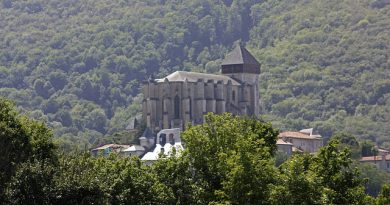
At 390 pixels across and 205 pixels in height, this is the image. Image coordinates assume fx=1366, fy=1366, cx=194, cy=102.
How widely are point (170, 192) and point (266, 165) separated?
14.8 feet

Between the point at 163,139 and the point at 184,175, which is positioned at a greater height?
the point at 184,175

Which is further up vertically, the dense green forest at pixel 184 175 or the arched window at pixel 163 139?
the dense green forest at pixel 184 175

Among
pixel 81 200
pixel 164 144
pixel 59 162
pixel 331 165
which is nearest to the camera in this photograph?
pixel 81 200

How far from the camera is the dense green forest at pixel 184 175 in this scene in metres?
55.6

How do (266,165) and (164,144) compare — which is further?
(164,144)

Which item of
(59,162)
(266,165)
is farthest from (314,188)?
(59,162)

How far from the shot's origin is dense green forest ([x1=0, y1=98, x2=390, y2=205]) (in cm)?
5556

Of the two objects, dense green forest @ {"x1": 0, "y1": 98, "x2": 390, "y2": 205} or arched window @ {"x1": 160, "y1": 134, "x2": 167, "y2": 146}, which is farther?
arched window @ {"x1": 160, "y1": 134, "x2": 167, "y2": 146}

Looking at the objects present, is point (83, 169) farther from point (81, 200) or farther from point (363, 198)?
point (363, 198)

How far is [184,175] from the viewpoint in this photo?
6388 centimetres

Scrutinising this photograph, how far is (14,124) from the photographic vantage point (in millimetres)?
61969

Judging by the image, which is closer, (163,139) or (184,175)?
(184,175)

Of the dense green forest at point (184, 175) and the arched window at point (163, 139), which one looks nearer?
the dense green forest at point (184, 175)

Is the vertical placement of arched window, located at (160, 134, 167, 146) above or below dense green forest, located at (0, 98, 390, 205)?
below
